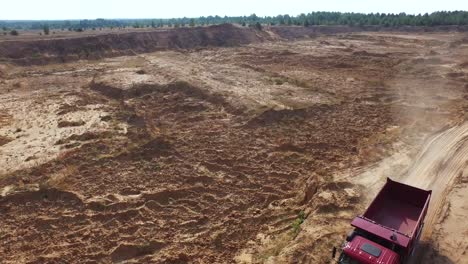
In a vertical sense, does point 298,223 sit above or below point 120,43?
below

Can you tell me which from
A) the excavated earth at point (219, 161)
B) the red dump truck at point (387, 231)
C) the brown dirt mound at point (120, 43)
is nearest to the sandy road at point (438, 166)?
the excavated earth at point (219, 161)

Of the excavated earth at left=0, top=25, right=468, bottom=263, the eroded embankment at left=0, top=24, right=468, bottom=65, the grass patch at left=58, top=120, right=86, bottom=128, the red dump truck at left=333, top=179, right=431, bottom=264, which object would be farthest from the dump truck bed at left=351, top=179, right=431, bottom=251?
the eroded embankment at left=0, top=24, right=468, bottom=65

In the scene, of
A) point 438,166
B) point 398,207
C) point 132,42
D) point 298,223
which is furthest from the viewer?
point 132,42

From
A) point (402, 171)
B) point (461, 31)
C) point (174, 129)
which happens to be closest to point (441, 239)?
point (402, 171)

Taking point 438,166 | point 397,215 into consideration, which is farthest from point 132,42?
point 397,215

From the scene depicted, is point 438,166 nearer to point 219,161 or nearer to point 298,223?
point 298,223

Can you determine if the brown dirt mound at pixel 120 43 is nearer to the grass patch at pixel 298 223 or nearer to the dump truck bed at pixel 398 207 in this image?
the grass patch at pixel 298 223
